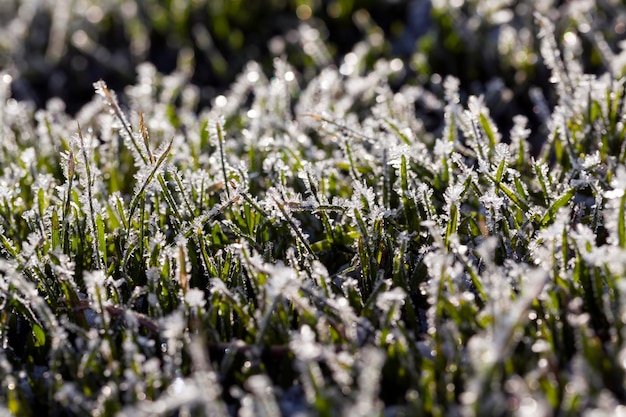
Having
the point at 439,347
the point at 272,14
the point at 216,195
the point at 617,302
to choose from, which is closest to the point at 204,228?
the point at 216,195

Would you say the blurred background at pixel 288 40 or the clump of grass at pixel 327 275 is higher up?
the blurred background at pixel 288 40

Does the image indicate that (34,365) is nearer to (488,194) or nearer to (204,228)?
(204,228)

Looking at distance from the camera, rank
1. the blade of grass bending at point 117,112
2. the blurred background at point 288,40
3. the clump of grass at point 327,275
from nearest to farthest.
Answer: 1. the clump of grass at point 327,275
2. the blade of grass bending at point 117,112
3. the blurred background at point 288,40

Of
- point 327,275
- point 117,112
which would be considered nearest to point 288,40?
point 117,112

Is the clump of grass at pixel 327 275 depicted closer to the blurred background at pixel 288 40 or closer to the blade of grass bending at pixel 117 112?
the blade of grass bending at pixel 117 112

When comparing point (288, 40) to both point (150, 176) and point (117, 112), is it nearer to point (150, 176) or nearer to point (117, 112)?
point (117, 112)

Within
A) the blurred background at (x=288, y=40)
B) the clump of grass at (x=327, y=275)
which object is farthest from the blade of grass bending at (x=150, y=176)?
the blurred background at (x=288, y=40)

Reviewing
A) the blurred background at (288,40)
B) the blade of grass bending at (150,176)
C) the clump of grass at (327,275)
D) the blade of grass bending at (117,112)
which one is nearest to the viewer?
the clump of grass at (327,275)

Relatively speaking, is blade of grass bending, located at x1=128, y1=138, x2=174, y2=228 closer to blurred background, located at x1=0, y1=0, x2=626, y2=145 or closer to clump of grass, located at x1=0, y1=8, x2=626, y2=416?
clump of grass, located at x1=0, y1=8, x2=626, y2=416
